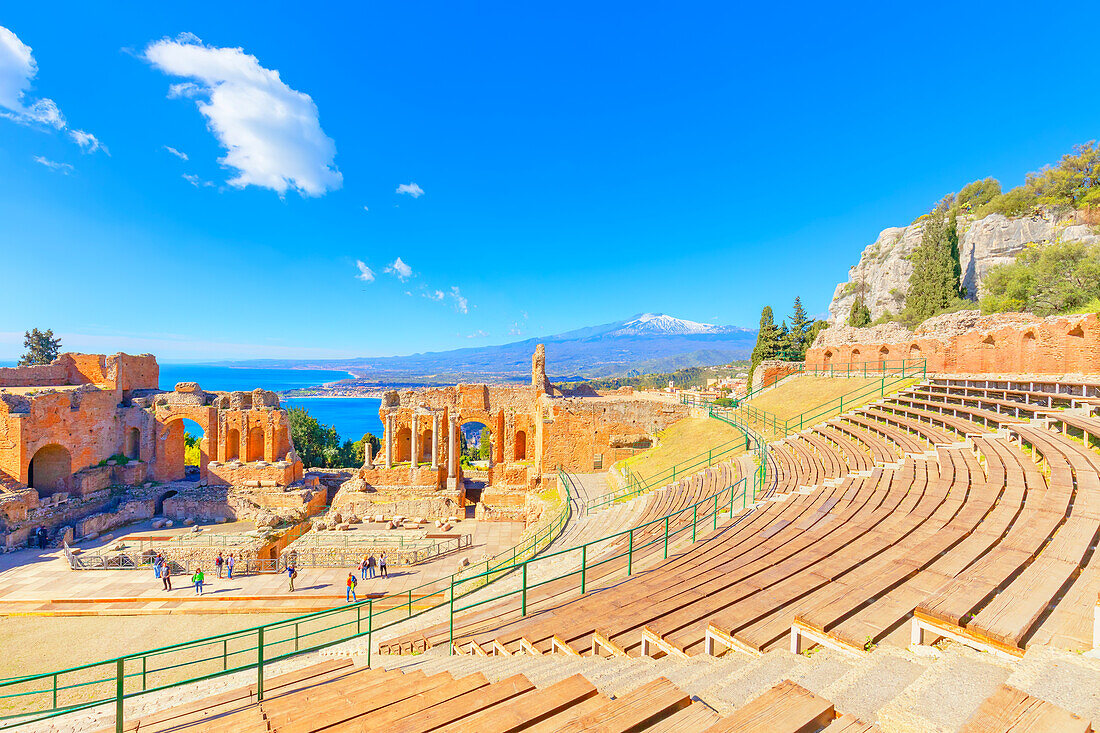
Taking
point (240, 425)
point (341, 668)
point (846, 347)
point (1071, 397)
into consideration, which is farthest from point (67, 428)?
point (846, 347)

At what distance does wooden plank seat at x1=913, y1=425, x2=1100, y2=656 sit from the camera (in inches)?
131

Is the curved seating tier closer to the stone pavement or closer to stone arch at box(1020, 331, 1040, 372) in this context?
stone arch at box(1020, 331, 1040, 372)

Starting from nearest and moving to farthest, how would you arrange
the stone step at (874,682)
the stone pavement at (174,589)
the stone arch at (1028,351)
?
the stone step at (874,682)
the stone pavement at (174,589)
the stone arch at (1028,351)

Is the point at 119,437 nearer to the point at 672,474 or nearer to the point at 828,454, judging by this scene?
the point at 672,474

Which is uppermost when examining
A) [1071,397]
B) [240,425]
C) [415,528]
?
[1071,397]

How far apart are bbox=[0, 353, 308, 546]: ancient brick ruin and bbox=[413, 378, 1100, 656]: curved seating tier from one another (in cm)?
3093

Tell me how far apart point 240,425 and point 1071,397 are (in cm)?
3971

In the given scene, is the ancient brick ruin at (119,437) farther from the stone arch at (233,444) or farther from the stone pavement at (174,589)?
the stone pavement at (174,589)

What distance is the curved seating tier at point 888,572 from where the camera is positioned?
380 cm

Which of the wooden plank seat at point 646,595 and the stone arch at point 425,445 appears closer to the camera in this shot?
the wooden plank seat at point 646,595

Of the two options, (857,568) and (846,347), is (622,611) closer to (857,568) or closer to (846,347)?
(857,568)

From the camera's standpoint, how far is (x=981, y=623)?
3.43m


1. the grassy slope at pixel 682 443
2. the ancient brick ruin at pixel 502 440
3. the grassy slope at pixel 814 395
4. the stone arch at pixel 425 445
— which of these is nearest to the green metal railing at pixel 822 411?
the grassy slope at pixel 814 395

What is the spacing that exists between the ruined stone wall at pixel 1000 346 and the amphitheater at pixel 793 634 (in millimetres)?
6441
